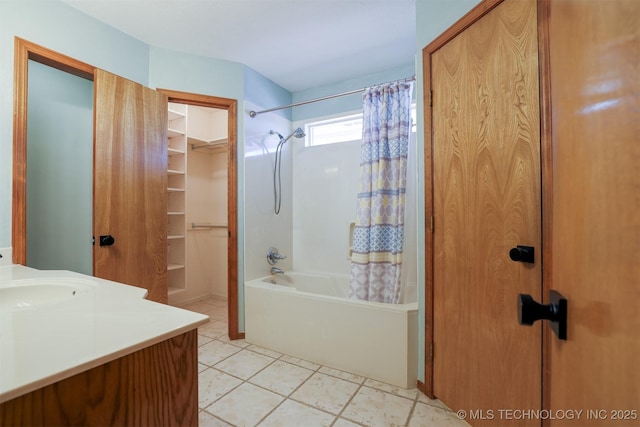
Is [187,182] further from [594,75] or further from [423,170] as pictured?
[594,75]

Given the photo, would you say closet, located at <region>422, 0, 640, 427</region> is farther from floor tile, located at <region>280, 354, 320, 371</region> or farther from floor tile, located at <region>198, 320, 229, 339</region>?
floor tile, located at <region>198, 320, 229, 339</region>

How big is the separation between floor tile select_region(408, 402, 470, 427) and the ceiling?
252 centimetres

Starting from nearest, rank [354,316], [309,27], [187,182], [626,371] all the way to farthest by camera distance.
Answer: [626,371] < [354,316] < [309,27] < [187,182]

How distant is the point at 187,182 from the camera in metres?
3.33

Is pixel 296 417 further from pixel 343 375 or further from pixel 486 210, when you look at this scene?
pixel 486 210

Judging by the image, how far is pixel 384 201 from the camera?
2049mm

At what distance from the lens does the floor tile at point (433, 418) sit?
1391 millimetres

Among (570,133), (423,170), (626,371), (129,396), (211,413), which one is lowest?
(211,413)

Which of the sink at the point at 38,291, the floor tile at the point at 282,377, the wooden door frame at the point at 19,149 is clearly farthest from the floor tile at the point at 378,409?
the wooden door frame at the point at 19,149

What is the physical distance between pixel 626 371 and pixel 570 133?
15.0 inches

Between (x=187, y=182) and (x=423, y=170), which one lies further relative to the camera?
(x=187, y=182)

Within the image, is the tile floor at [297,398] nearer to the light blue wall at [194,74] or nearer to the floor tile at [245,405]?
the floor tile at [245,405]

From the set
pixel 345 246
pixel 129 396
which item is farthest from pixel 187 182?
pixel 129 396

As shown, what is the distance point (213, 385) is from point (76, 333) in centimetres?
143
